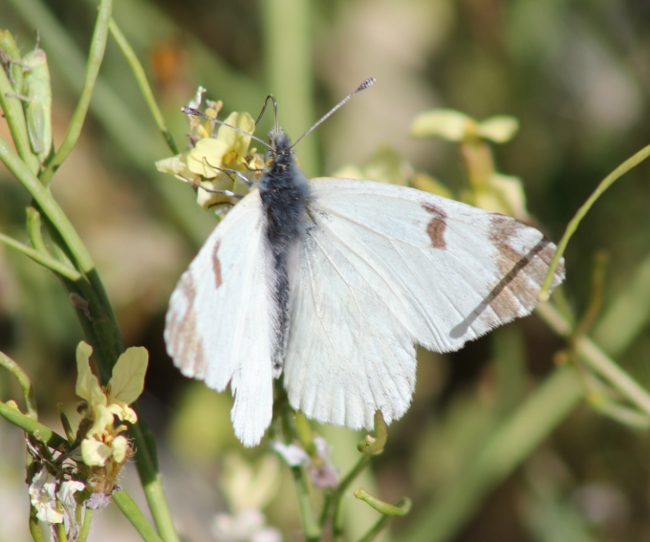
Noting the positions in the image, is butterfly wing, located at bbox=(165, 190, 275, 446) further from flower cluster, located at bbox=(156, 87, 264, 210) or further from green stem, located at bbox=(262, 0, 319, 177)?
green stem, located at bbox=(262, 0, 319, 177)

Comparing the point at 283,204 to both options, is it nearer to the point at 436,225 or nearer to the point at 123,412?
the point at 436,225

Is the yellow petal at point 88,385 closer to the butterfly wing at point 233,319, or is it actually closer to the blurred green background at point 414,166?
the butterfly wing at point 233,319

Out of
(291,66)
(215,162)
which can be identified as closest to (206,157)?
(215,162)

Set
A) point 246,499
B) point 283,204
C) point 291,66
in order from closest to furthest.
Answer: point 283,204 < point 246,499 < point 291,66

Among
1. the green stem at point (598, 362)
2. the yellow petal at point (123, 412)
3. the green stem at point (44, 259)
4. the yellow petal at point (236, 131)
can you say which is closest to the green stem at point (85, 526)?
the yellow petal at point (123, 412)

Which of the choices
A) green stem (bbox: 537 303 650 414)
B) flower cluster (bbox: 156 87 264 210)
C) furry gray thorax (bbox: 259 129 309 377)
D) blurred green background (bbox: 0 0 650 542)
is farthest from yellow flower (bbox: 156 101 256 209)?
blurred green background (bbox: 0 0 650 542)
